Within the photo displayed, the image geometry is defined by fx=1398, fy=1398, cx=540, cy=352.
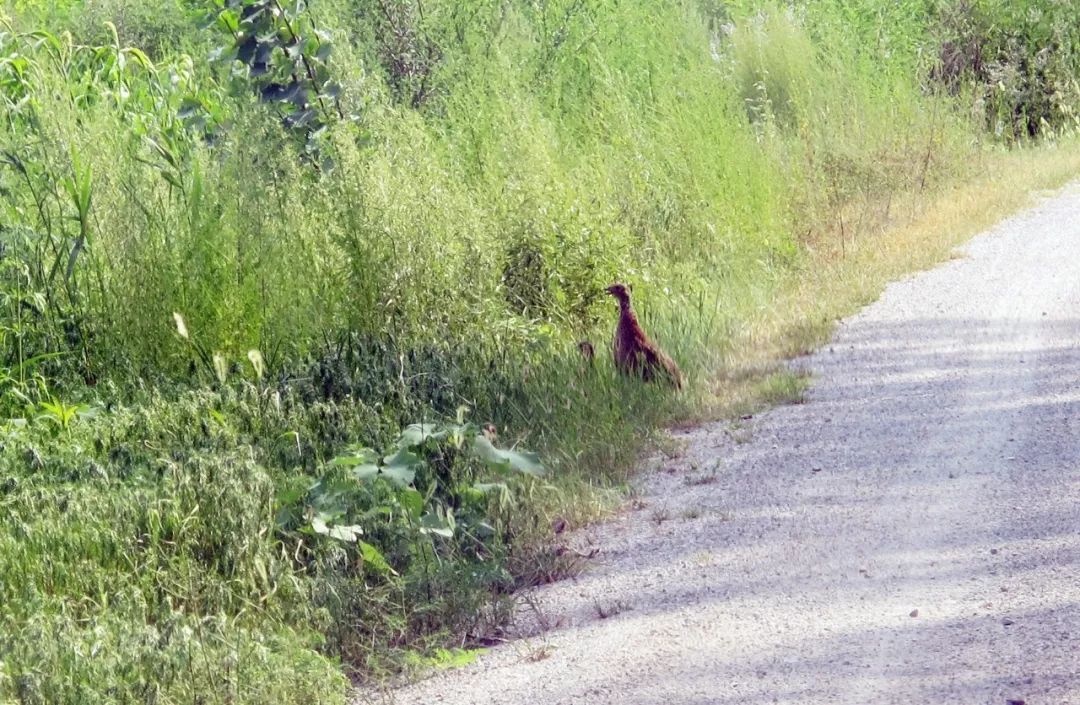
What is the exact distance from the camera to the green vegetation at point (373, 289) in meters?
4.90

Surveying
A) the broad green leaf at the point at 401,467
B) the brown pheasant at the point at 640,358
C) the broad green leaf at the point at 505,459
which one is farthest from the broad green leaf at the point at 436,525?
the brown pheasant at the point at 640,358

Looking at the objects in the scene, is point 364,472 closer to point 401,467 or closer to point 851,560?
point 401,467

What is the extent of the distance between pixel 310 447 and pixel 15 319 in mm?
2374

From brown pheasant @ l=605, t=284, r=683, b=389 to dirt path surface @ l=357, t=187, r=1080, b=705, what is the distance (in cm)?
45

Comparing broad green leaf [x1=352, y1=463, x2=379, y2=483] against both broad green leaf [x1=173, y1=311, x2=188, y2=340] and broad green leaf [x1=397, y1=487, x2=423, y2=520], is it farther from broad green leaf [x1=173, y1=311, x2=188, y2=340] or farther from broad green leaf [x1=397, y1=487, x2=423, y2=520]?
broad green leaf [x1=173, y1=311, x2=188, y2=340]

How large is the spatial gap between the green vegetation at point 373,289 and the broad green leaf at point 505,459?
0.01m

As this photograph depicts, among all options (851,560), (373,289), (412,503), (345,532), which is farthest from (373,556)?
(373,289)

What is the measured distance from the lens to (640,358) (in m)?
6.89

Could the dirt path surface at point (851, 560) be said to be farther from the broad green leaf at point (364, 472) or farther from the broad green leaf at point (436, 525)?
the broad green leaf at point (364, 472)

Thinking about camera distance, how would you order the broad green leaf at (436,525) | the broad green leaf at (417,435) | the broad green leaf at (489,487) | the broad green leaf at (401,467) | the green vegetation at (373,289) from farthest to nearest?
the broad green leaf at (417,435) < the broad green leaf at (489,487) < the broad green leaf at (401,467) < the broad green leaf at (436,525) < the green vegetation at (373,289)

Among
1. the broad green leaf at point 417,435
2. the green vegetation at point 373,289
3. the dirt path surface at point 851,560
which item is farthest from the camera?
the broad green leaf at point 417,435

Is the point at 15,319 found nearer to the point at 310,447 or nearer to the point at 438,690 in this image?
the point at 310,447

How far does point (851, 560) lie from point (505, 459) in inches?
56.4

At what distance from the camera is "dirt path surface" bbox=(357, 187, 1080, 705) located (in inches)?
158
